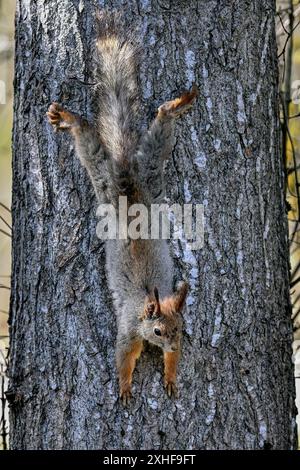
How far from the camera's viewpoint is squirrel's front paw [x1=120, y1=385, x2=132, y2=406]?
2.64 meters

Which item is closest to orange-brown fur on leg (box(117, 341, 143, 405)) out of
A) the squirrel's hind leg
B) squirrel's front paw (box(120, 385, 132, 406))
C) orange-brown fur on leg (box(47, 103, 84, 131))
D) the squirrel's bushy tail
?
squirrel's front paw (box(120, 385, 132, 406))

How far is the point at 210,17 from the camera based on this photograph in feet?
9.25

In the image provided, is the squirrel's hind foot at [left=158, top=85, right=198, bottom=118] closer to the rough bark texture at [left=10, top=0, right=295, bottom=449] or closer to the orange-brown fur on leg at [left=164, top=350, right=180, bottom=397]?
the rough bark texture at [left=10, top=0, right=295, bottom=449]

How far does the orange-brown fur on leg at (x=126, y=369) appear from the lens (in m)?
2.64

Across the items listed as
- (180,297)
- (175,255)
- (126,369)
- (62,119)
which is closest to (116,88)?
(62,119)

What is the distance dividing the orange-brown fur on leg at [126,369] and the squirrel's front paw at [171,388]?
0.41 feet

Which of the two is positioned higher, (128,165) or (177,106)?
(177,106)

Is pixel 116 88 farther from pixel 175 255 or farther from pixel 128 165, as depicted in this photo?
pixel 175 255

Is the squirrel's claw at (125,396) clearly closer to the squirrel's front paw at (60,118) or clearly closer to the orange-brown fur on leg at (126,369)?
the orange-brown fur on leg at (126,369)

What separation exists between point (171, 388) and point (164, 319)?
23 centimetres

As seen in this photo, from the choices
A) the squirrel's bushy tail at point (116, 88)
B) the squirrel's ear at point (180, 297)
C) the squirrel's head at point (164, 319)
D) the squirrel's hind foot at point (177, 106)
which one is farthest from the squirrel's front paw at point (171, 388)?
the squirrel's hind foot at point (177, 106)

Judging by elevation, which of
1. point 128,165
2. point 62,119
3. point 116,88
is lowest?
point 128,165

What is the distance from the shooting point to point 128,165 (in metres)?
2.78
